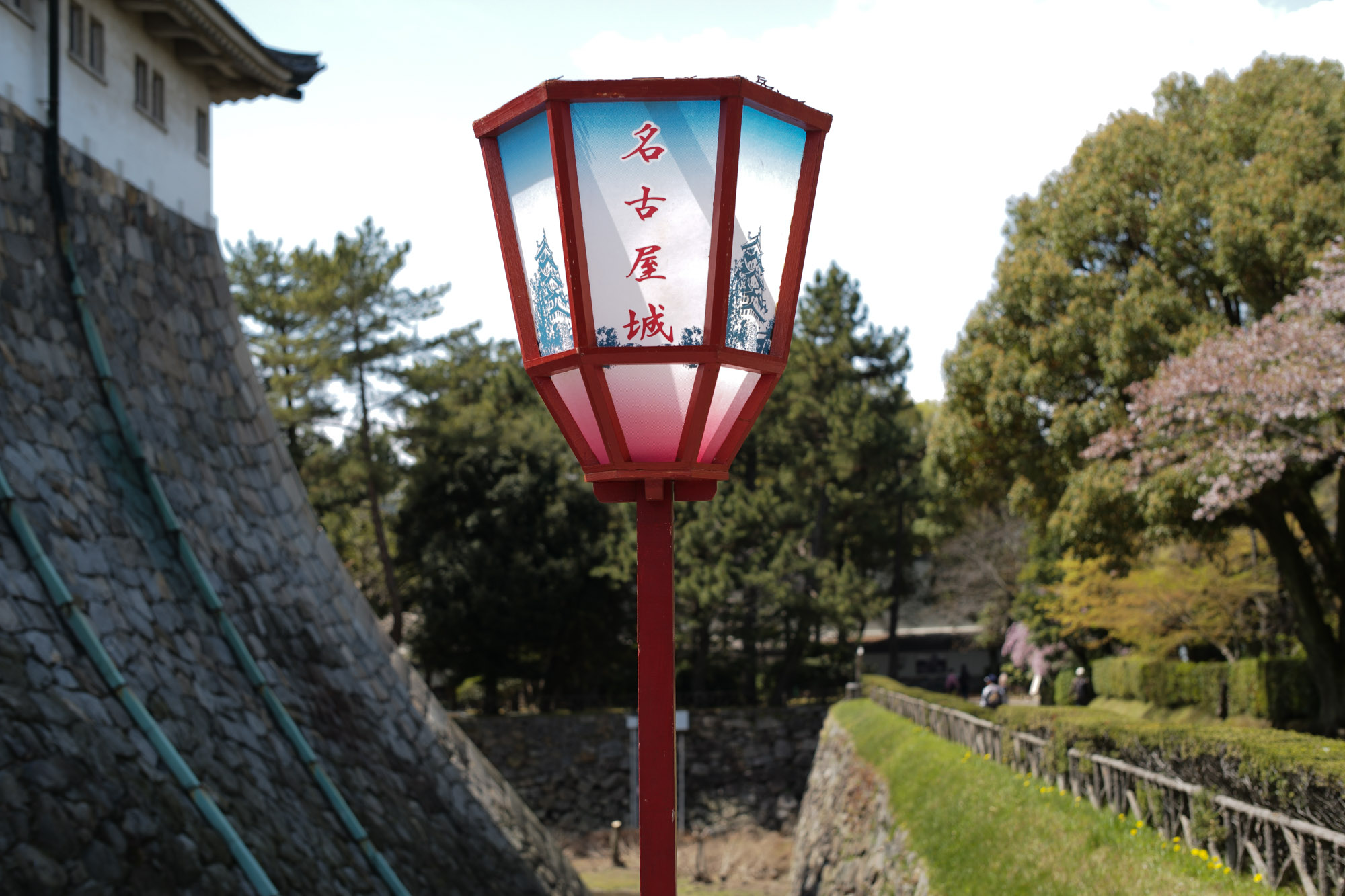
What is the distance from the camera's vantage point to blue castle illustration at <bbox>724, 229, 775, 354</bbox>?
3021 millimetres

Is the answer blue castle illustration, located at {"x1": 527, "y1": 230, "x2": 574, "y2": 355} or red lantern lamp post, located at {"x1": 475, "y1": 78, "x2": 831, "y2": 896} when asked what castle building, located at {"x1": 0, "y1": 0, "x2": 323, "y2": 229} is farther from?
red lantern lamp post, located at {"x1": 475, "y1": 78, "x2": 831, "y2": 896}

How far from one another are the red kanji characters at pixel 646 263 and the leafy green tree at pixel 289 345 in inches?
970

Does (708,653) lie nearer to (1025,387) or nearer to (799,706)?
(799,706)

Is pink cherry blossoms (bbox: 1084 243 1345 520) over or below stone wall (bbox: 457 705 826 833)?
over

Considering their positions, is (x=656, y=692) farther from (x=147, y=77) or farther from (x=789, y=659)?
(x=789, y=659)

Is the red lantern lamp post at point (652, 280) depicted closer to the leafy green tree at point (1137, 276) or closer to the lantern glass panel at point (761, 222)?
the lantern glass panel at point (761, 222)

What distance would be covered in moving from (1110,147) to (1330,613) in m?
8.52

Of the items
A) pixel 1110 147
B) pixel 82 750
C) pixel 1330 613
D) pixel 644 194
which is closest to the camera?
pixel 644 194

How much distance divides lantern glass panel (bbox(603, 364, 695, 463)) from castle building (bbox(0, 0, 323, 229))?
9590mm

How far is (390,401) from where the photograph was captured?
28047 mm

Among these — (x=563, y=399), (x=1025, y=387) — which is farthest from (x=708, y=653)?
(x=563, y=399)

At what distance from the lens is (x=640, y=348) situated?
2924mm

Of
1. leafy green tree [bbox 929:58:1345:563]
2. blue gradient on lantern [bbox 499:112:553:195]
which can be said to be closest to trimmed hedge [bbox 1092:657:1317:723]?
leafy green tree [bbox 929:58:1345:563]

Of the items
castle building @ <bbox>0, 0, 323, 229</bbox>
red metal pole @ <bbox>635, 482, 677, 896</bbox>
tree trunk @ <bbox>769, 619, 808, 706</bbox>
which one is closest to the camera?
red metal pole @ <bbox>635, 482, 677, 896</bbox>
